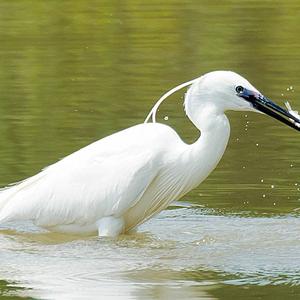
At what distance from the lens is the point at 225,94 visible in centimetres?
899

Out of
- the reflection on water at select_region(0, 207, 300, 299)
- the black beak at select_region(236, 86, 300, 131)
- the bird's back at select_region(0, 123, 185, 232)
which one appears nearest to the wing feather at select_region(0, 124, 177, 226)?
the bird's back at select_region(0, 123, 185, 232)

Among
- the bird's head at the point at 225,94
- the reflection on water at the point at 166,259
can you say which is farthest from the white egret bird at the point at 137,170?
the reflection on water at the point at 166,259

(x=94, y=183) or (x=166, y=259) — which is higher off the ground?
(x=94, y=183)

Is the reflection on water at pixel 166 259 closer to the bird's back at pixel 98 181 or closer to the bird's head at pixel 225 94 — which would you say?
the bird's back at pixel 98 181

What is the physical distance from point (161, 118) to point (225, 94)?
411 cm

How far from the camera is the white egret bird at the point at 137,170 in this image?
8.99m

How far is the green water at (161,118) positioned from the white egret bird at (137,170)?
17 centimetres

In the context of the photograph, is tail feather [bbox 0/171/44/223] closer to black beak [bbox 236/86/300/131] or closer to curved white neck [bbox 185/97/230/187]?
curved white neck [bbox 185/97/230/187]

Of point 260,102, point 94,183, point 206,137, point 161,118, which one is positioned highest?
point 161,118

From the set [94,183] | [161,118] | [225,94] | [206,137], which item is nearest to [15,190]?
[94,183]

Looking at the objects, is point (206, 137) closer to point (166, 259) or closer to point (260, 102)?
point (260, 102)

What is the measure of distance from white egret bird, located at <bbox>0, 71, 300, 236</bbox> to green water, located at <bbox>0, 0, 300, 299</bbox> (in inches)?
6.6

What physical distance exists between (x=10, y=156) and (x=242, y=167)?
1.83 metres

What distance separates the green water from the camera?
816cm
